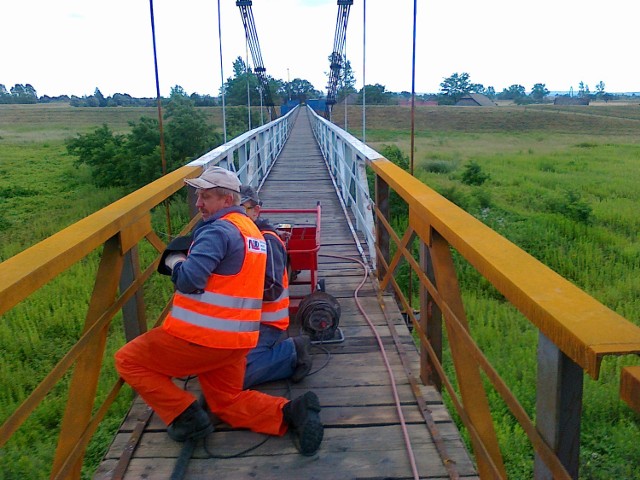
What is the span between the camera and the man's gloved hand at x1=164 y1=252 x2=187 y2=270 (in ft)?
8.92

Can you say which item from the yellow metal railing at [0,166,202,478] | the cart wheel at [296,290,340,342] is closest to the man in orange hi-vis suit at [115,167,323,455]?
the yellow metal railing at [0,166,202,478]

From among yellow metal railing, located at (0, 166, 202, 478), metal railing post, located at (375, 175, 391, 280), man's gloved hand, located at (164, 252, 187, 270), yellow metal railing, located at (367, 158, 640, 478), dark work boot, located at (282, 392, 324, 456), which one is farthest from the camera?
metal railing post, located at (375, 175, 391, 280)

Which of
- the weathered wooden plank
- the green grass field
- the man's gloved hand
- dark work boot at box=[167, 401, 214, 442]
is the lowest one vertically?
the green grass field

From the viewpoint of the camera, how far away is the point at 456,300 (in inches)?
96.3

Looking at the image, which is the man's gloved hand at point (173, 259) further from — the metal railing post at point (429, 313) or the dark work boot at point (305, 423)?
the metal railing post at point (429, 313)

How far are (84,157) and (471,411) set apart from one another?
17.2 meters

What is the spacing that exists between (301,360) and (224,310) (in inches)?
31.8

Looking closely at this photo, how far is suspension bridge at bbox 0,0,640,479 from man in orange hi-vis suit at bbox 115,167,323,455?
9 centimetres

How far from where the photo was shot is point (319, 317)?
3711 mm

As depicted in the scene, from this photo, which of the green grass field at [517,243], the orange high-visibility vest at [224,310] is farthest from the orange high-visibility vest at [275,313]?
the green grass field at [517,243]

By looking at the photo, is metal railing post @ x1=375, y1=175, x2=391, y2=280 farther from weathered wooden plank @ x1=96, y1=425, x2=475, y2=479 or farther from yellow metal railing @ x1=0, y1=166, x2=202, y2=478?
weathered wooden plank @ x1=96, y1=425, x2=475, y2=479

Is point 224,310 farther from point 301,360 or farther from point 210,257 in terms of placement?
point 301,360

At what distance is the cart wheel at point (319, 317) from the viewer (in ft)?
12.1

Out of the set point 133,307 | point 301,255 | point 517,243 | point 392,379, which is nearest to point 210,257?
point 133,307
